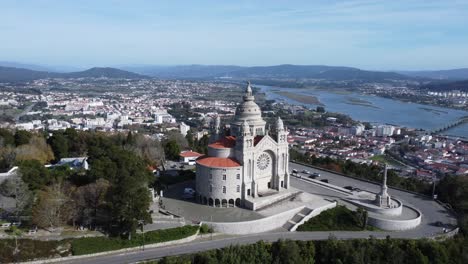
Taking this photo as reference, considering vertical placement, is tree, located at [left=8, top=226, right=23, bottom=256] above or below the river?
above

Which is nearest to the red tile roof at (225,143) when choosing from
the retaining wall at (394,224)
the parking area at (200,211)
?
the parking area at (200,211)

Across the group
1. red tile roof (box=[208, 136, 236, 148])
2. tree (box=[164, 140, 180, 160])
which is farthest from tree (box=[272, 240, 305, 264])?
tree (box=[164, 140, 180, 160])

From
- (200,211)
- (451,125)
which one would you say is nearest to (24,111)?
(200,211)

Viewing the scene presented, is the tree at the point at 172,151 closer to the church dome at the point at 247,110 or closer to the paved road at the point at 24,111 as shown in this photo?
the church dome at the point at 247,110

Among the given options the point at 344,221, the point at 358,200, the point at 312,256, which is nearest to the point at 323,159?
the point at 358,200

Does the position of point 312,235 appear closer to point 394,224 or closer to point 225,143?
point 394,224

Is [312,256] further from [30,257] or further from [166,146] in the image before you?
[166,146]

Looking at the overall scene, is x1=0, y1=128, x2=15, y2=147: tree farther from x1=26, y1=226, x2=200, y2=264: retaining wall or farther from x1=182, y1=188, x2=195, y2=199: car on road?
x1=26, y1=226, x2=200, y2=264: retaining wall

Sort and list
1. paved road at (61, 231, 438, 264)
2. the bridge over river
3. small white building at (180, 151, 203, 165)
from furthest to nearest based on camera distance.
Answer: the bridge over river → small white building at (180, 151, 203, 165) → paved road at (61, 231, 438, 264)
